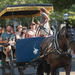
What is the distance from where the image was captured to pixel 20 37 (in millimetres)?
10539

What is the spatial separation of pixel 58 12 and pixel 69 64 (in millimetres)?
13451

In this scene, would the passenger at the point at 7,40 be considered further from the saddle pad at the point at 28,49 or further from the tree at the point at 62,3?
the tree at the point at 62,3

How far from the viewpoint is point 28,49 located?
980 cm

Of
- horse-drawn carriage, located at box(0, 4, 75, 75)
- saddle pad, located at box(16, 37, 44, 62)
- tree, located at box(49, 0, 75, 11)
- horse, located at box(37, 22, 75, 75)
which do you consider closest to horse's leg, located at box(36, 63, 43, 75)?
horse-drawn carriage, located at box(0, 4, 75, 75)

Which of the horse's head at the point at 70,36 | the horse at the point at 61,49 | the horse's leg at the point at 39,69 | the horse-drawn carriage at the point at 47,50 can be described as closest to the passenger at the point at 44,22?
the horse-drawn carriage at the point at 47,50

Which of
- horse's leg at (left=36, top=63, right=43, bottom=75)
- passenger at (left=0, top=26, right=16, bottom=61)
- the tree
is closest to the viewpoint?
horse's leg at (left=36, top=63, right=43, bottom=75)

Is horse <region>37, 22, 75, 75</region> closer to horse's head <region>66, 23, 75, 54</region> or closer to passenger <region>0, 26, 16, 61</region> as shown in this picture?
horse's head <region>66, 23, 75, 54</region>

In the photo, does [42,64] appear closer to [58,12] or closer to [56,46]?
[56,46]

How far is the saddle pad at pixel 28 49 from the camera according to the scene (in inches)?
383

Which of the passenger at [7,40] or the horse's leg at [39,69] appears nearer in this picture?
the horse's leg at [39,69]

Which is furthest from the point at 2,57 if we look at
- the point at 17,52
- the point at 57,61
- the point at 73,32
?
the point at 73,32

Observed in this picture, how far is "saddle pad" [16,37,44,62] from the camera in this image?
972 centimetres

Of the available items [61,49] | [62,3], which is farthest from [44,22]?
[62,3]

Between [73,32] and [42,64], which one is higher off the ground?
[73,32]
